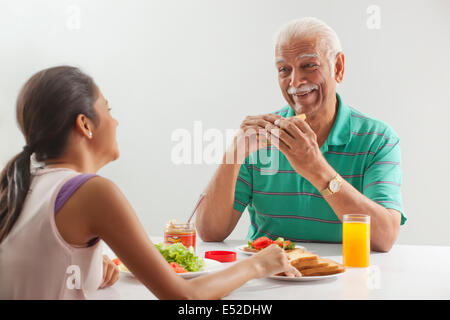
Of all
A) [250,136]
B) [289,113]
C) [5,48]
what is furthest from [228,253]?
[5,48]

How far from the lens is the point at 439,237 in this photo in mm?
2977

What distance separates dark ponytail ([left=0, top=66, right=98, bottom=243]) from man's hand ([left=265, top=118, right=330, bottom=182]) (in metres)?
0.84

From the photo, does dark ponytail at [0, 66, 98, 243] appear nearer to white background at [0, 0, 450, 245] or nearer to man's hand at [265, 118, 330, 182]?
man's hand at [265, 118, 330, 182]

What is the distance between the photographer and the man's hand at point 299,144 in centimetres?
152

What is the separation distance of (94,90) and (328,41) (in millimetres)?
1159

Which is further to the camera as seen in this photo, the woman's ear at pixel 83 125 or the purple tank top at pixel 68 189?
the woman's ear at pixel 83 125

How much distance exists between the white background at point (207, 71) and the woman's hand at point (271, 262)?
215 cm

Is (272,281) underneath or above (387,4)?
underneath

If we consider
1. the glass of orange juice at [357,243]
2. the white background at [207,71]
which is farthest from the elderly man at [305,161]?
the white background at [207,71]

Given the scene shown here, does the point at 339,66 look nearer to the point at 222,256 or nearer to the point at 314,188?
the point at 314,188

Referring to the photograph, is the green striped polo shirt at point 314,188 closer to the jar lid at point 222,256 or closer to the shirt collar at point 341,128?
the shirt collar at point 341,128

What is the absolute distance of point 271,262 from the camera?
1.02 metres

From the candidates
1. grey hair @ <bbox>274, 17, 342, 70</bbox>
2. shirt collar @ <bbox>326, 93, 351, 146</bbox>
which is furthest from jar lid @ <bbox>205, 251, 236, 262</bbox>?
grey hair @ <bbox>274, 17, 342, 70</bbox>
